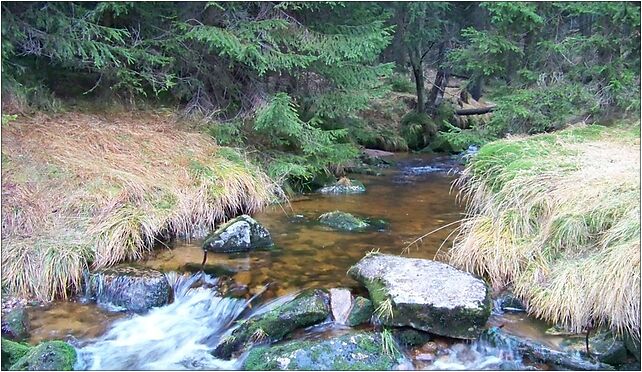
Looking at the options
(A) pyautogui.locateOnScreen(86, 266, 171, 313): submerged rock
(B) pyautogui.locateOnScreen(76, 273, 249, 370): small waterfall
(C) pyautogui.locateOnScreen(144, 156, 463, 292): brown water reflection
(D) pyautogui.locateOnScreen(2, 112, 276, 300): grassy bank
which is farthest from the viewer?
(C) pyautogui.locateOnScreen(144, 156, 463, 292): brown water reflection

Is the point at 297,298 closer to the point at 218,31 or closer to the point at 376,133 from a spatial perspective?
the point at 218,31

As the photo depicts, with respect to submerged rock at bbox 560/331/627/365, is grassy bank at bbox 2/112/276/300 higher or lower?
higher

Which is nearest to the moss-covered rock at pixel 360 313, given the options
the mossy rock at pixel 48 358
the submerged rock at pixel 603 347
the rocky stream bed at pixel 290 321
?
the rocky stream bed at pixel 290 321

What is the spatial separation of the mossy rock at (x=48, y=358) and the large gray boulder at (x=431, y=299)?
2.24 m

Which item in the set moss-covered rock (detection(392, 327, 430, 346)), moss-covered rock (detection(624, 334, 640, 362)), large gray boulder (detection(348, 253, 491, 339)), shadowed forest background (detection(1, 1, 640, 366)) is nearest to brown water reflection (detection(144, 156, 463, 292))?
shadowed forest background (detection(1, 1, 640, 366))

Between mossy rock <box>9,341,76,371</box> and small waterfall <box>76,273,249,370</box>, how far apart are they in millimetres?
137

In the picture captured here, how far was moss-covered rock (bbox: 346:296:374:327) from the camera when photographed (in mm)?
4070

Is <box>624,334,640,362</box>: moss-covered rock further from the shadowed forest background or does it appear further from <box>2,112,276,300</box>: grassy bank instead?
<box>2,112,276,300</box>: grassy bank

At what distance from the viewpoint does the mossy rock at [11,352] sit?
3390 millimetres

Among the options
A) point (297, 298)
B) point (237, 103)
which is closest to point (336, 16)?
point (237, 103)

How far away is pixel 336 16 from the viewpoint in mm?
8359

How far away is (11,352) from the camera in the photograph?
3.45m

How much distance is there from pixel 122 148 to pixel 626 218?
5.62 meters

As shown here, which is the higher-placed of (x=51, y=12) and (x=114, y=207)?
(x=51, y=12)
